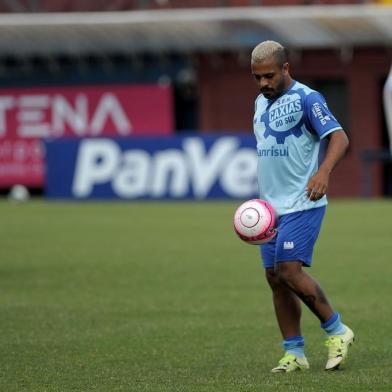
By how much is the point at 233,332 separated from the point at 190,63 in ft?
82.5

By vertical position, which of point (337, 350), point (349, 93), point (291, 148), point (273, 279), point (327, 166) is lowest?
point (337, 350)

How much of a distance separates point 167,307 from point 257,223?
165 inches

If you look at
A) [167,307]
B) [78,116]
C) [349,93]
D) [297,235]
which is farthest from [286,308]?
[78,116]

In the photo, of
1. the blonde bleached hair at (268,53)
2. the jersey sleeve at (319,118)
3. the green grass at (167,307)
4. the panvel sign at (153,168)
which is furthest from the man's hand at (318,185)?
the panvel sign at (153,168)

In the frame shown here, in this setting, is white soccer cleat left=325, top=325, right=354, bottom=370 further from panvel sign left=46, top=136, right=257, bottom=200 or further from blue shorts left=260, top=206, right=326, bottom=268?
panvel sign left=46, top=136, right=257, bottom=200

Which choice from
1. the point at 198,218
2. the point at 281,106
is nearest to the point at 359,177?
the point at 198,218

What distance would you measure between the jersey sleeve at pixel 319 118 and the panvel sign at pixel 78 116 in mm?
26093

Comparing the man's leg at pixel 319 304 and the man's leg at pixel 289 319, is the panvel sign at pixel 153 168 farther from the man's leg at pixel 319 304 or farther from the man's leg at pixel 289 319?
the man's leg at pixel 319 304

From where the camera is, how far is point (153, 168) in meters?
29.7

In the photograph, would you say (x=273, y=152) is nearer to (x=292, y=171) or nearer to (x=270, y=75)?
(x=292, y=171)

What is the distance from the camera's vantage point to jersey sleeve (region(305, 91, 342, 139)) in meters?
8.32

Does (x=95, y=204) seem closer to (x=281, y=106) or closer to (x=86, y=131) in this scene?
(x=86, y=131)

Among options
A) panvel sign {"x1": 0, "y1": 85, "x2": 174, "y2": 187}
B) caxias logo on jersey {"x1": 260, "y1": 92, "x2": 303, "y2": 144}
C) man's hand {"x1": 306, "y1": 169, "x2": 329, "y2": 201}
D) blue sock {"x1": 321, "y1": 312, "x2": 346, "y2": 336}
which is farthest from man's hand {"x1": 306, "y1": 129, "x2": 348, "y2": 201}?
panvel sign {"x1": 0, "y1": 85, "x2": 174, "y2": 187}

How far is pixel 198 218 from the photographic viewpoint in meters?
24.3
